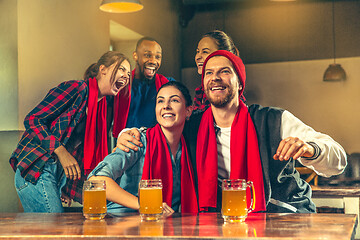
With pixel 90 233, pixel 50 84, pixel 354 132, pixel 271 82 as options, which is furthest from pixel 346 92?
pixel 90 233

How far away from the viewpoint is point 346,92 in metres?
6.65

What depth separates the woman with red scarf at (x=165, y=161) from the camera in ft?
7.22

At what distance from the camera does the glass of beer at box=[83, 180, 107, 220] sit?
5.42 ft

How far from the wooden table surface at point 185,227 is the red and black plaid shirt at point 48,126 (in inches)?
45.4

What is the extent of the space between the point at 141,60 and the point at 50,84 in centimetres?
66

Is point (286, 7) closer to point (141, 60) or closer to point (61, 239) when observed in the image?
point (141, 60)

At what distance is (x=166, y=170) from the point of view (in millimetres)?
2332

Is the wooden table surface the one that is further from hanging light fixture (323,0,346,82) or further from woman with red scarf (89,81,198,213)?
hanging light fixture (323,0,346,82)

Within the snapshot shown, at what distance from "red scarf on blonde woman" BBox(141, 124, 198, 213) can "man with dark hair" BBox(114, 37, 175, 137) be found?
3.35ft

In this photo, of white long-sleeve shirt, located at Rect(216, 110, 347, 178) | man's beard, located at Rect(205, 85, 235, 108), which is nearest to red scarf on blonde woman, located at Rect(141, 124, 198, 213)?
white long-sleeve shirt, located at Rect(216, 110, 347, 178)

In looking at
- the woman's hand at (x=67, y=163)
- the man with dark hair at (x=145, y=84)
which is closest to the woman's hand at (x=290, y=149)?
the woman's hand at (x=67, y=163)

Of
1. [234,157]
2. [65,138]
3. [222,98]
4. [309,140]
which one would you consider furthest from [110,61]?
[309,140]

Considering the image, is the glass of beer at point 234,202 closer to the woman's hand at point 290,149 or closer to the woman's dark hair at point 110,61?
the woman's hand at point 290,149

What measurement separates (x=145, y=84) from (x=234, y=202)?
207cm
